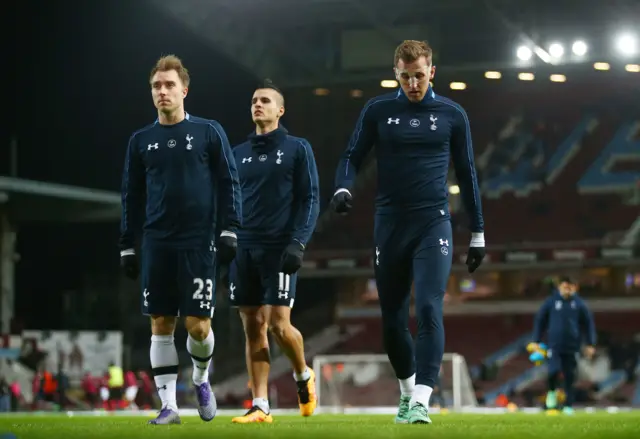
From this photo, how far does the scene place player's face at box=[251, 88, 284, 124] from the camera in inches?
344

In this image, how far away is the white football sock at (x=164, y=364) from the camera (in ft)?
24.7

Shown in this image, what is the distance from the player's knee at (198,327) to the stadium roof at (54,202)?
1993 centimetres

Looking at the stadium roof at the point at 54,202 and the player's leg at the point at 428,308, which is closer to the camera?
the player's leg at the point at 428,308

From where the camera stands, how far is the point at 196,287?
729cm

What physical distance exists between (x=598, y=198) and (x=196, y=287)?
27.2 meters

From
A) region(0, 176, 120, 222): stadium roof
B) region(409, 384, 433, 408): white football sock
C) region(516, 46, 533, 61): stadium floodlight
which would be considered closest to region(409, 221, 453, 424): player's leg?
region(409, 384, 433, 408): white football sock

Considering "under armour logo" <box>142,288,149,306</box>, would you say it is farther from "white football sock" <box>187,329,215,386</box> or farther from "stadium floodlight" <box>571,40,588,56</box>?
"stadium floodlight" <box>571,40,588,56</box>

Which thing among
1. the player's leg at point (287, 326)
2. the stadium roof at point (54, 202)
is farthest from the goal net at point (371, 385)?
the player's leg at point (287, 326)

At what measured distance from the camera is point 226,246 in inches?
290

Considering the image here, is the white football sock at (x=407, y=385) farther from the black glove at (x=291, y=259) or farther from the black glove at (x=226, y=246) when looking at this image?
the black glove at (x=226, y=246)

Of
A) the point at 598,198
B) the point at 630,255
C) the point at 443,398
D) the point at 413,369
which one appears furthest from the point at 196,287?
the point at 598,198

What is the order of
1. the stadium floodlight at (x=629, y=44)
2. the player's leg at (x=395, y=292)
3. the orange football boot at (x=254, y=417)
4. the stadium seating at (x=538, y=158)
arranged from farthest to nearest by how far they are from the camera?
1. the stadium seating at (x=538, y=158)
2. the stadium floodlight at (x=629, y=44)
3. the orange football boot at (x=254, y=417)
4. the player's leg at (x=395, y=292)

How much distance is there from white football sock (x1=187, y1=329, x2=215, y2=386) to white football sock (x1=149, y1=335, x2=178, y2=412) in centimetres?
22

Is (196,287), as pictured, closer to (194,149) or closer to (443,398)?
(194,149)
